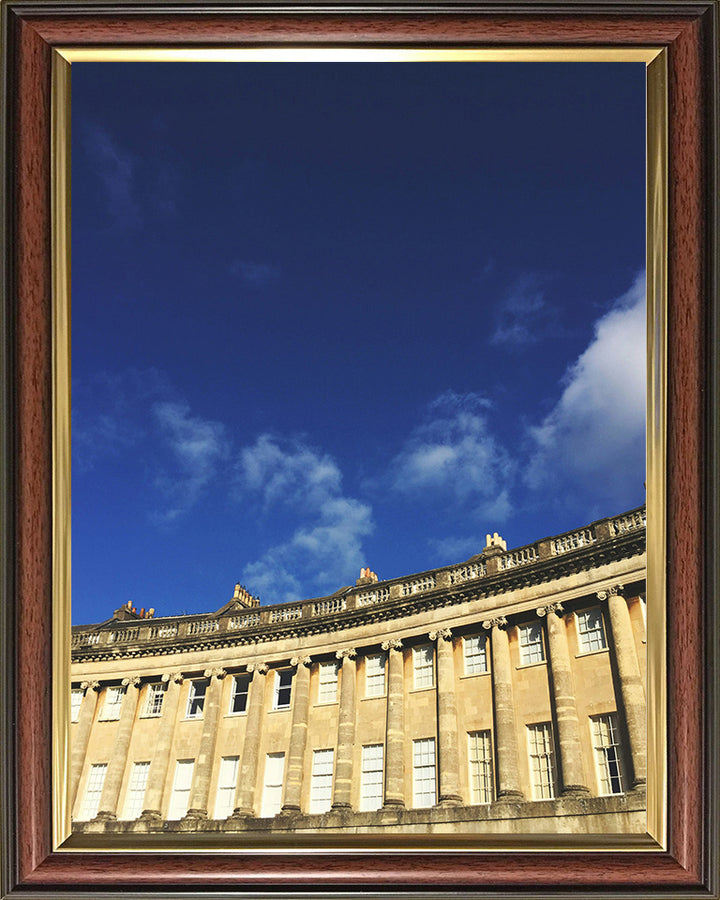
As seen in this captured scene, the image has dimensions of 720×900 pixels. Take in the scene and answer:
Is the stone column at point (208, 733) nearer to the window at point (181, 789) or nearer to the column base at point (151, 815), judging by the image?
the window at point (181, 789)

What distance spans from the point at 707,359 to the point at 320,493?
1.82m

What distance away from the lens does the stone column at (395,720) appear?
158 inches

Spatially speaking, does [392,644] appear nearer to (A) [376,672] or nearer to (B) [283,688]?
(A) [376,672]

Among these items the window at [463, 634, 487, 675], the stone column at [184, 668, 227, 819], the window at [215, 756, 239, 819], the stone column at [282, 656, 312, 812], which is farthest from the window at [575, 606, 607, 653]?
the stone column at [184, 668, 227, 819]

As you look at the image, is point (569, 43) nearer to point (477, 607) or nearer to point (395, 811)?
point (477, 607)

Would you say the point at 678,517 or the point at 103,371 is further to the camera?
the point at 103,371

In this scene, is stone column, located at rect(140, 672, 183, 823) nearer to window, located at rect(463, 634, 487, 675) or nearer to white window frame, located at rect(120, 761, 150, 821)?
white window frame, located at rect(120, 761, 150, 821)

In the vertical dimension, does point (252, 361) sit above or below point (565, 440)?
above

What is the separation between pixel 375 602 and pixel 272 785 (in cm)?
123

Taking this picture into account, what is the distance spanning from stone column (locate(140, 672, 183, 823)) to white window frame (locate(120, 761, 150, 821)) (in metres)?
0.03

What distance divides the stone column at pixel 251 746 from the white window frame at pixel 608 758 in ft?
5.97

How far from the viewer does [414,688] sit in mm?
4402

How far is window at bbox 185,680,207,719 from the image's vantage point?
4875 millimetres

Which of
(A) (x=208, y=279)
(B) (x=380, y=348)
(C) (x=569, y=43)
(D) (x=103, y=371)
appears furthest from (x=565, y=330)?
(D) (x=103, y=371)
